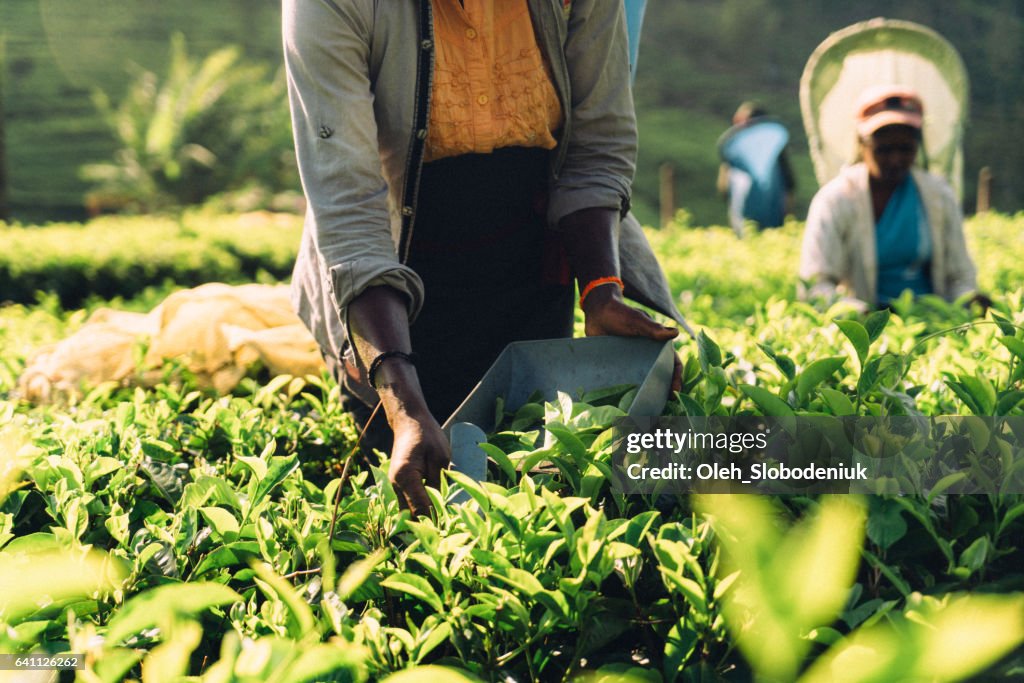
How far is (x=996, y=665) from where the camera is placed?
1.14m

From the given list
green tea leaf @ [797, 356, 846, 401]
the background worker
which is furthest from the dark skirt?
the background worker

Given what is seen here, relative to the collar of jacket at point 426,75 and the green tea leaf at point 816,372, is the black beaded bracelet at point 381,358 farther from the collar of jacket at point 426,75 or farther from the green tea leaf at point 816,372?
the green tea leaf at point 816,372

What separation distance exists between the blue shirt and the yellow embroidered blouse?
2.51 metres

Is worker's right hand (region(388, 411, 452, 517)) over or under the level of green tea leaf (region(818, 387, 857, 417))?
under

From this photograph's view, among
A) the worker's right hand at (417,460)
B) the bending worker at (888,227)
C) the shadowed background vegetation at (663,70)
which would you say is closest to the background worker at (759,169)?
the bending worker at (888,227)

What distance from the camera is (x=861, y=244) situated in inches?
164

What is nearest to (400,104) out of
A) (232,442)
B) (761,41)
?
(232,442)

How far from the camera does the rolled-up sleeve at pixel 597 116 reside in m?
2.19

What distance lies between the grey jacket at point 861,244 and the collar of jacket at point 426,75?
2.25 m

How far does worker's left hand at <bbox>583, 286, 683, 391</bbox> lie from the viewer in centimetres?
180

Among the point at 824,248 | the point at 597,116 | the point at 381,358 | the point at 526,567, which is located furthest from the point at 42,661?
the point at 824,248

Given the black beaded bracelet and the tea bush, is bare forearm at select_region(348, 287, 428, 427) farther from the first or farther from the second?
the tea bush

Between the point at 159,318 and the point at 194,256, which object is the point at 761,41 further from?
the point at 159,318

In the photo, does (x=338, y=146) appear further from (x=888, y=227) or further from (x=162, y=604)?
(x=888, y=227)
